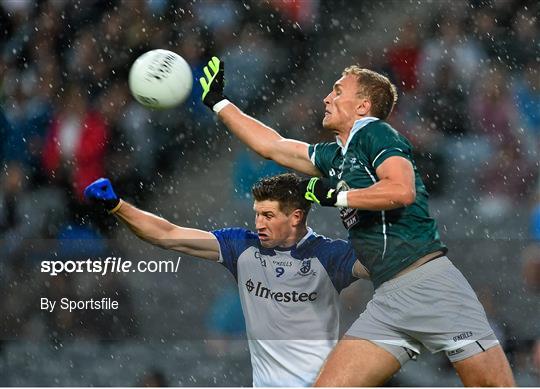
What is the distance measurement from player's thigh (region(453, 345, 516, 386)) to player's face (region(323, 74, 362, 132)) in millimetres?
1134

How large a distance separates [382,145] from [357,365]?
2.97 ft

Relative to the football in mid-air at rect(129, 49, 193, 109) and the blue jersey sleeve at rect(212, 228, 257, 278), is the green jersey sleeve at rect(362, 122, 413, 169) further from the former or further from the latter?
the football in mid-air at rect(129, 49, 193, 109)

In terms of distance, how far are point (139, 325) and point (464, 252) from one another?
6.71 ft

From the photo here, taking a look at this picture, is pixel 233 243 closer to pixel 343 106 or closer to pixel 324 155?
pixel 324 155

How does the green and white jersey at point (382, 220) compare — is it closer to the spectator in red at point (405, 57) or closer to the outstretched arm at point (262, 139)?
the outstretched arm at point (262, 139)

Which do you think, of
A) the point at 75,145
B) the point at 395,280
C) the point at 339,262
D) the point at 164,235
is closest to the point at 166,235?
the point at 164,235

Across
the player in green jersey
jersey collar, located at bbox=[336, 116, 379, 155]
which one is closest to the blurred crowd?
jersey collar, located at bbox=[336, 116, 379, 155]

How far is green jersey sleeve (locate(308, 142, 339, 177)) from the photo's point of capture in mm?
4488

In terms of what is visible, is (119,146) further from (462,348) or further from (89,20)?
(462,348)

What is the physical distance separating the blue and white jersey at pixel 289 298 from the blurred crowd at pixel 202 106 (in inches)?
60.6

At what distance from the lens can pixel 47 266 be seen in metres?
6.23

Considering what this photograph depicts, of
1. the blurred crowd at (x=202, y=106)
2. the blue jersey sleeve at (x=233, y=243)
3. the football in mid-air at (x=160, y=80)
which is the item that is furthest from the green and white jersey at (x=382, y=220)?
the blurred crowd at (x=202, y=106)

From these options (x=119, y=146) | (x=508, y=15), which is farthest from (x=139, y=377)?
(x=508, y=15)

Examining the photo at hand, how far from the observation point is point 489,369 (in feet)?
13.2
